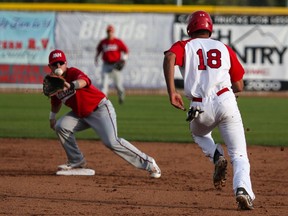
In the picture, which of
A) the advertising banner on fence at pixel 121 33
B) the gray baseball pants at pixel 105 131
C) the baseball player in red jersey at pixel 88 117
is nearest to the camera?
the baseball player in red jersey at pixel 88 117

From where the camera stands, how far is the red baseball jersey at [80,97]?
31.7 feet

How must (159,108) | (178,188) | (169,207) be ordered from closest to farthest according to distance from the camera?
(169,207) → (178,188) → (159,108)

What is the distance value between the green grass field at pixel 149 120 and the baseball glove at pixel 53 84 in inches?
182

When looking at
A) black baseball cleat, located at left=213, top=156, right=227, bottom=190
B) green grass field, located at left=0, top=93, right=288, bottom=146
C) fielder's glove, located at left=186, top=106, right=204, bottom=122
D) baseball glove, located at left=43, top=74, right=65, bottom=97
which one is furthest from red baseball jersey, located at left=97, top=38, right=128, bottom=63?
fielder's glove, located at left=186, top=106, right=204, bottom=122

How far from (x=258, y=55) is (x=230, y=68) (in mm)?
19527

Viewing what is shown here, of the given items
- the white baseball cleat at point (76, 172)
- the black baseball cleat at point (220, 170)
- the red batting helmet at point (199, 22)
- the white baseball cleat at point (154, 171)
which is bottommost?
the white baseball cleat at point (76, 172)

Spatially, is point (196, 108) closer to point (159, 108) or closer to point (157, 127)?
point (157, 127)

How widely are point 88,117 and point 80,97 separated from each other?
0.28 m

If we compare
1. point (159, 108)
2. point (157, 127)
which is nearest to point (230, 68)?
point (157, 127)

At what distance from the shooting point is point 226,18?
26.8 m

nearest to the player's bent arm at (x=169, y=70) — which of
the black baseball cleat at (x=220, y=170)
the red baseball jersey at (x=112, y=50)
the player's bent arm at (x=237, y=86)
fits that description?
the player's bent arm at (x=237, y=86)

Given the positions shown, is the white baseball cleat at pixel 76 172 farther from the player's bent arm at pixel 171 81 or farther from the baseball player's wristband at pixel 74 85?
the player's bent arm at pixel 171 81

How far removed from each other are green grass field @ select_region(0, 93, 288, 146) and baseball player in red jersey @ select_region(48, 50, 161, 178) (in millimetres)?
3821

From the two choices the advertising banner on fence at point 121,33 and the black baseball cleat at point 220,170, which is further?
the advertising banner on fence at point 121,33
